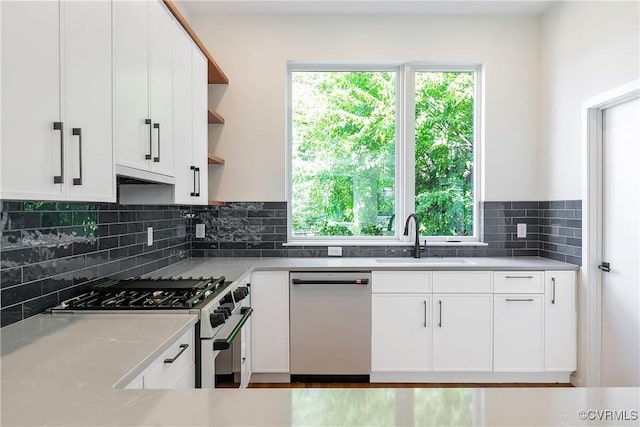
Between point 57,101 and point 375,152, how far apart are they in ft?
9.46

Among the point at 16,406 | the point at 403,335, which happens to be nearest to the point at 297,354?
the point at 403,335

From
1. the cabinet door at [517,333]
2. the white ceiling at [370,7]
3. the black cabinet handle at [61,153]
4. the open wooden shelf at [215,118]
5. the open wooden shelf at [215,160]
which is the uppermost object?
the white ceiling at [370,7]

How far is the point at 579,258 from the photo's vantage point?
10.6 ft

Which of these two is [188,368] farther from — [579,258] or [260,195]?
[579,258]

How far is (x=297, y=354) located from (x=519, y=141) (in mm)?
2539

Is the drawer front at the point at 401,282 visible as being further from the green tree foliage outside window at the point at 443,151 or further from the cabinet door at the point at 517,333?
the green tree foliage outside window at the point at 443,151

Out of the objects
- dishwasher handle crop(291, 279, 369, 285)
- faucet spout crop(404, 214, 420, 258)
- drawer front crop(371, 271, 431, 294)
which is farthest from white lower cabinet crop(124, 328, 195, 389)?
faucet spout crop(404, 214, 420, 258)

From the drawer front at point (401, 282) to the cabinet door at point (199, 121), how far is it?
1.35 meters

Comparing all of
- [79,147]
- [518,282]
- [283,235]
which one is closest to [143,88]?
[79,147]

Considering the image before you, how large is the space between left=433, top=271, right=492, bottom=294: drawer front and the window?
729 millimetres

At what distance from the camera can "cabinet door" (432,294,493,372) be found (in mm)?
3240

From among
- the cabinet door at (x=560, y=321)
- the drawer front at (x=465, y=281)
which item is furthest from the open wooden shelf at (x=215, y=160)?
the cabinet door at (x=560, y=321)

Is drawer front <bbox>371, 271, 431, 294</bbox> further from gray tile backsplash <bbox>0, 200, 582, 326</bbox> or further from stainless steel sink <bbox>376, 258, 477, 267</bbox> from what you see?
gray tile backsplash <bbox>0, 200, 582, 326</bbox>

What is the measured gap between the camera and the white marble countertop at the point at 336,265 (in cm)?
304
